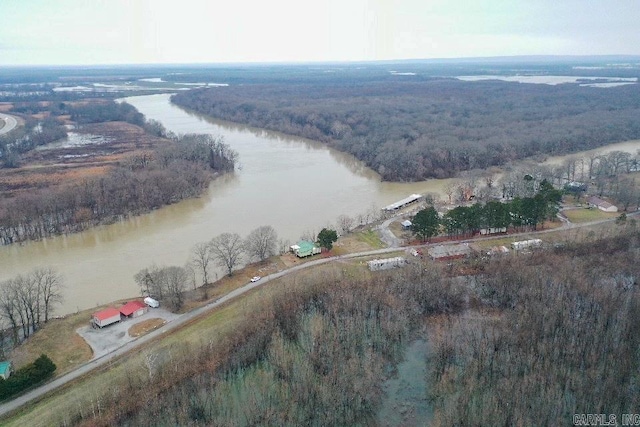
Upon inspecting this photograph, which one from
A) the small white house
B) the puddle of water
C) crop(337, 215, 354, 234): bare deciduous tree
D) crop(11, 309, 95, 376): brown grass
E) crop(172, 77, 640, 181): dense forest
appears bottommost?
the puddle of water

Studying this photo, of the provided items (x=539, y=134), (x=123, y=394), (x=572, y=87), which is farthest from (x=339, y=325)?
(x=572, y=87)

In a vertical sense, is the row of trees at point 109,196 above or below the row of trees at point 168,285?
above

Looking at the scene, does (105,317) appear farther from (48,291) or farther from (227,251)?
(227,251)

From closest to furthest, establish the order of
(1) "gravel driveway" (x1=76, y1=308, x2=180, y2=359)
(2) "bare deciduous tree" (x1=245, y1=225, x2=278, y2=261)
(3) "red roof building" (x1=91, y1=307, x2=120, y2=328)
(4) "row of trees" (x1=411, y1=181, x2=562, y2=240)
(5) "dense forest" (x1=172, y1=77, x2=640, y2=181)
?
(1) "gravel driveway" (x1=76, y1=308, x2=180, y2=359) → (3) "red roof building" (x1=91, y1=307, x2=120, y2=328) → (2) "bare deciduous tree" (x1=245, y1=225, x2=278, y2=261) → (4) "row of trees" (x1=411, y1=181, x2=562, y2=240) → (5) "dense forest" (x1=172, y1=77, x2=640, y2=181)

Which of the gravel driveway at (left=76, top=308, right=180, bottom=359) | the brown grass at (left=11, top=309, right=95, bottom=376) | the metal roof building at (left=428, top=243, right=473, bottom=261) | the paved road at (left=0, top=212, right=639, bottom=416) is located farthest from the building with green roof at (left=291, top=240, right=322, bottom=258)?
the brown grass at (left=11, top=309, right=95, bottom=376)

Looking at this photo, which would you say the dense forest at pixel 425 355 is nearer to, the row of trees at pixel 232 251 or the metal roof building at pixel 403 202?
the row of trees at pixel 232 251

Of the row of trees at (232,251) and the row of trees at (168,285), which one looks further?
the row of trees at (232,251)

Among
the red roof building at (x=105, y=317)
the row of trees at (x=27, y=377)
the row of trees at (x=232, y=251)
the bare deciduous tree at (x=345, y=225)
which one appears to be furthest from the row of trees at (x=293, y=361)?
the bare deciduous tree at (x=345, y=225)

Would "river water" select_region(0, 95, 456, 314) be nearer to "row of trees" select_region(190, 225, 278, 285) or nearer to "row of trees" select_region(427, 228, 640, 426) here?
"row of trees" select_region(190, 225, 278, 285)
